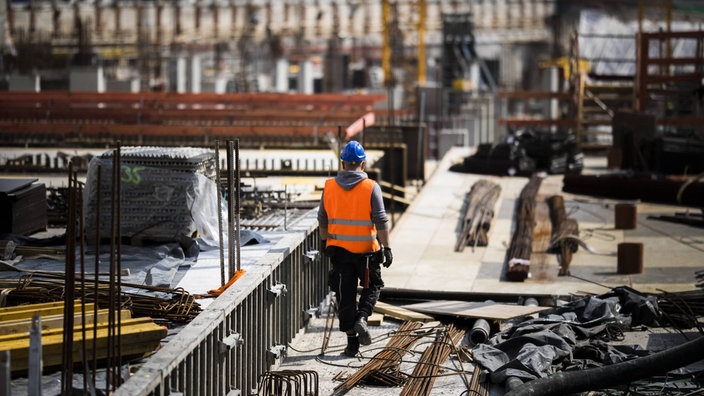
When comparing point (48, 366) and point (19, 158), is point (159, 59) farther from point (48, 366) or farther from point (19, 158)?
point (48, 366)

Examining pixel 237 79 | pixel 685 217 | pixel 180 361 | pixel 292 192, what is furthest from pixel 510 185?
pixel 237 79

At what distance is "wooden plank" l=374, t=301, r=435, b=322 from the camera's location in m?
12.8

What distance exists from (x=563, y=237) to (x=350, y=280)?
7.03 metres

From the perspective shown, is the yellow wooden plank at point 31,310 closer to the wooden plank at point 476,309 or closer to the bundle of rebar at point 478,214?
the wooden plank at point 476,309

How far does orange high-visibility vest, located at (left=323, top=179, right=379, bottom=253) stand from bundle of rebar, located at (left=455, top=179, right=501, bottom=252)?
21.9 feet

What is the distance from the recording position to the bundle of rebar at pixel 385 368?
34.1 ft

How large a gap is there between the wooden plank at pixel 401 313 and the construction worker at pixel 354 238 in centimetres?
150

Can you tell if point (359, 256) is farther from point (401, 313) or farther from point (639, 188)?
point (639, 188)

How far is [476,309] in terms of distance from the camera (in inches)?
506

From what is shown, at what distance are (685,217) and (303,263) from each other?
10.2 m

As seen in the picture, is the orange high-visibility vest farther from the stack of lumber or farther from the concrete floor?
the stack of lumber

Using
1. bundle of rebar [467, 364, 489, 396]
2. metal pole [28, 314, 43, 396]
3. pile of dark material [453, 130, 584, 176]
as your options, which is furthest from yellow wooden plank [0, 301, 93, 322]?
pile of dark material [453, 130, 584, 176]

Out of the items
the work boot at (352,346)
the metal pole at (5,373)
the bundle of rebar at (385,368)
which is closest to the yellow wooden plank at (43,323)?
the metal pole at (5,373)

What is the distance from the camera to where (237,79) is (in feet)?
201
